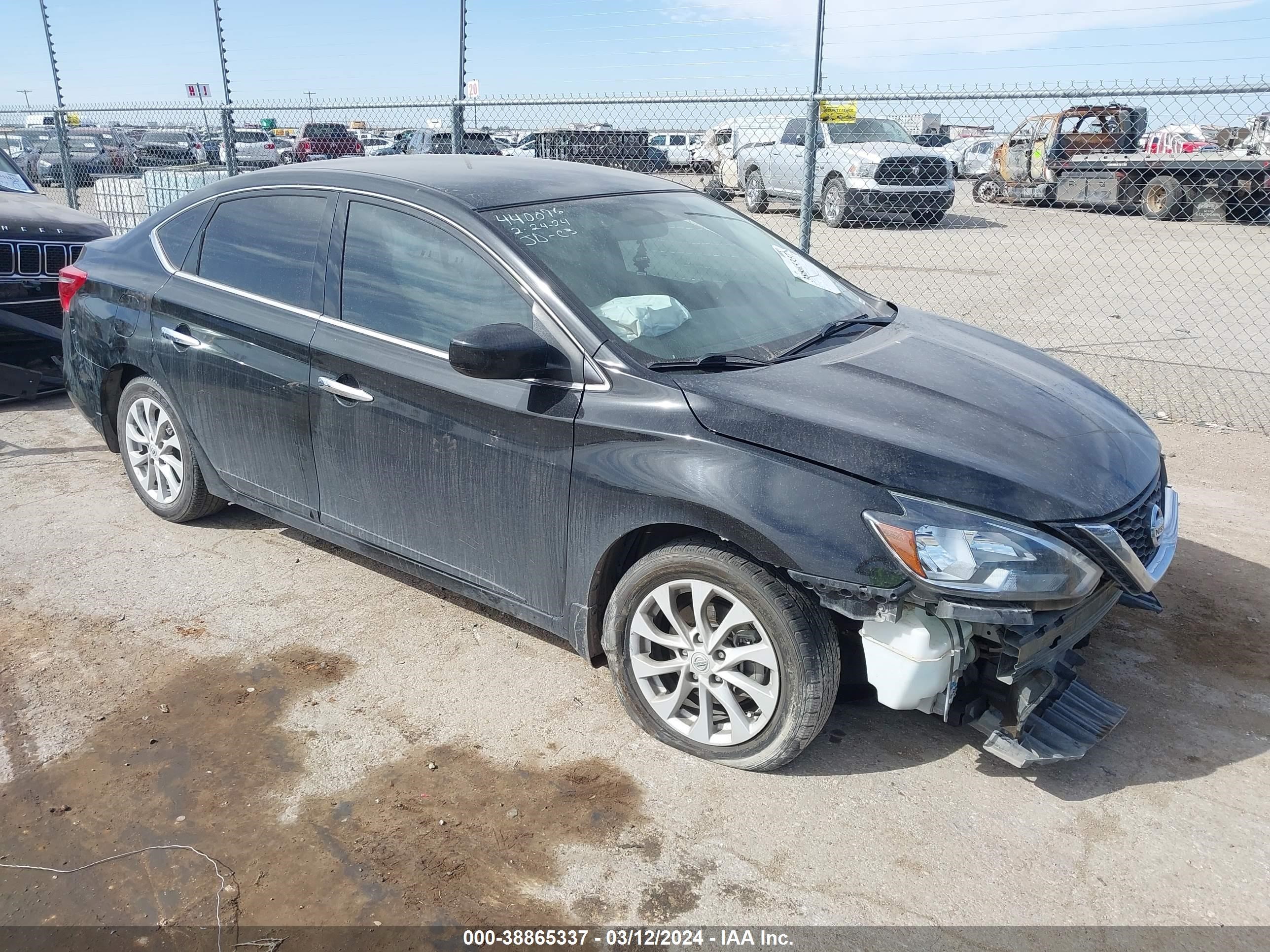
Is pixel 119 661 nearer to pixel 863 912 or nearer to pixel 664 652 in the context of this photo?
pixel 664 652

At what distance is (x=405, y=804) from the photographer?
9.84ft

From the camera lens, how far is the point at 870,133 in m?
17.0

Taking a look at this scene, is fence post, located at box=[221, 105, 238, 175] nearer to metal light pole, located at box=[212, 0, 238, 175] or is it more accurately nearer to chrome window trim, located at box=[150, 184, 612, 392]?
metal light pole, located at box=[212, 0, 238, 175]

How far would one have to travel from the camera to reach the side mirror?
309cm

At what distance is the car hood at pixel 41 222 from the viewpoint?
269 inches

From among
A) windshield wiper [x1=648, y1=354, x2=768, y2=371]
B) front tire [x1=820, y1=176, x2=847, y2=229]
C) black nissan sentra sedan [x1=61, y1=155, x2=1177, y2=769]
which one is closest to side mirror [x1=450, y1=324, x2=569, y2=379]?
black nissan sentra sedan [x1=61, y1=155, x2=1177, y2=769]

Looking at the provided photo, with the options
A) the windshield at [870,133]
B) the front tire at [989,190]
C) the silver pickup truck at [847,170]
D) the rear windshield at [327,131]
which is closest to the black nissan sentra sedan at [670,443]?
the silver pickup truck at [847,170]

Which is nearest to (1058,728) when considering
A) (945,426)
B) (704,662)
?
(945,426)

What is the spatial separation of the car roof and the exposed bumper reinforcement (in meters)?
2.41

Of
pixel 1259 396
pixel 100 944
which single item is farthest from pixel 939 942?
pixel 1259 396

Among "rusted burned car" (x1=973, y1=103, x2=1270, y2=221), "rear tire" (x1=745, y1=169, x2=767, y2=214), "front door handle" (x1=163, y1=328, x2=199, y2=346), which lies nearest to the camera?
"front door handle" (x1=163, y1=328, x2=199, y2=346)

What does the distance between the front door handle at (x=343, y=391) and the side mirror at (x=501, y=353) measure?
63 centimetres

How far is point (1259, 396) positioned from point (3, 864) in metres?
7.85

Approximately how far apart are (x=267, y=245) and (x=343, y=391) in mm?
883
